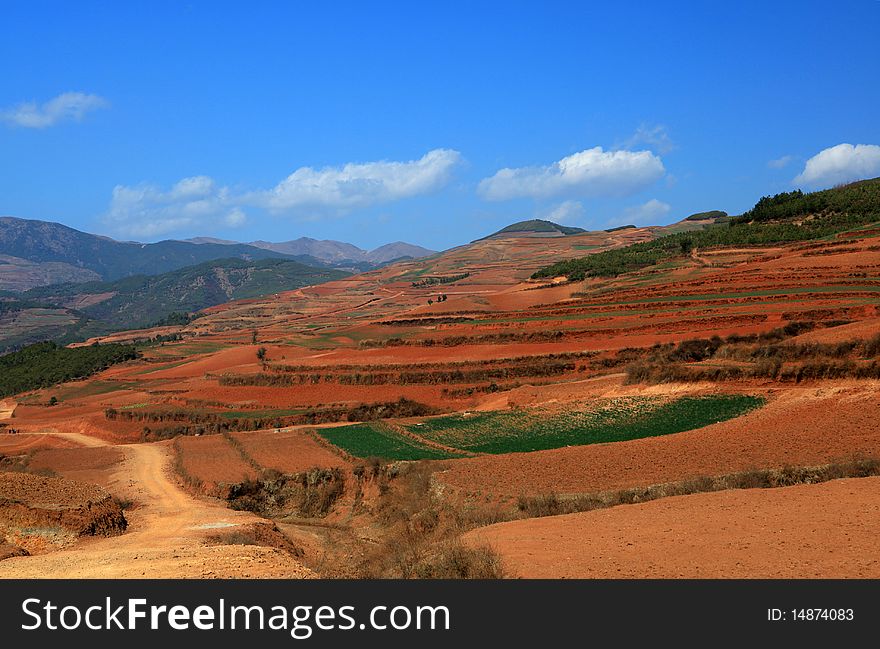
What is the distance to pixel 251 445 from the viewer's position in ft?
136

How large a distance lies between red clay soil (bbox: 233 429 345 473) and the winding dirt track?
504cm

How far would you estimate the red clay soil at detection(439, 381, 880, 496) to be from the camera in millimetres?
24969

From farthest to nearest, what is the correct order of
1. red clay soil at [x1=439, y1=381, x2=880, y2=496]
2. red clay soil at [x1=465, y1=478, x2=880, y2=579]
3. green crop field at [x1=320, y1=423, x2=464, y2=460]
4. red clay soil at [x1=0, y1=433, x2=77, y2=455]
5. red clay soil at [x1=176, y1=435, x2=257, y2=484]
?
red clay soil at [x1=0, y1=433, x2=77, y2=455] < green crop field at [x1=320, y1=423, x2=464, y2=460] < red clay soil at [x1=176, y1=435, x2=257, y2=484] < red clay soil at [x1=439, y1=381, x2=880, y2=496] < red clay soil at [x1=465, y1=478, x2=880, y2=579]

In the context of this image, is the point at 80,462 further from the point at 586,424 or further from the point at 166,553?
the point at 586,424

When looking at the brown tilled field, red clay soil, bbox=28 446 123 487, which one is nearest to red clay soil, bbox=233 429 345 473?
the brown tilled field

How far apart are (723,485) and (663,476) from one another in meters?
2.64

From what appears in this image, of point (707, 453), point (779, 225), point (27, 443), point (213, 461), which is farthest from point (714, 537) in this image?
point (779, 225)

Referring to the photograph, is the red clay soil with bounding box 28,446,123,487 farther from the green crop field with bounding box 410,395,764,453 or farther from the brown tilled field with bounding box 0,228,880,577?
the green crop field with bounding box 410,395,764,453

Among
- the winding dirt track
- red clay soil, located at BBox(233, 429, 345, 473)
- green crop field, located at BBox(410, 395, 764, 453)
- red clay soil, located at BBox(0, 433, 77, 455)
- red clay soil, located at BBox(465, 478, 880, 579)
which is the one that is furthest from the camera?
red clay soil, located at BBox(0, 433, 77, 455)

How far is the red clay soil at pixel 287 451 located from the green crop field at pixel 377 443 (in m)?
1.15

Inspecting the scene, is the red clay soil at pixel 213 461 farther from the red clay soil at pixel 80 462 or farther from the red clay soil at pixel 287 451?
the red clay soil at pixel 80 462

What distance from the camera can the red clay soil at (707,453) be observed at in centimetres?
2497

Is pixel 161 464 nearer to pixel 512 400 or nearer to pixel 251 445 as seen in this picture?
pixel 251 445
